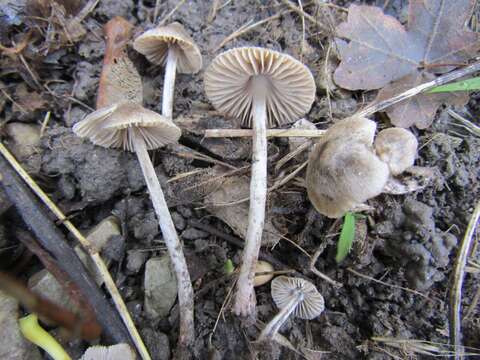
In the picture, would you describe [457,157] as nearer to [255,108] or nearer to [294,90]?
[294,90]

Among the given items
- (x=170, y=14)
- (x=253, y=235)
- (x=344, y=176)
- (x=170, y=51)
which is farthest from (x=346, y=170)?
(x=170, y=14)

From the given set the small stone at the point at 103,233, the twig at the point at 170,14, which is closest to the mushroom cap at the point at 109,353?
the small stone at the point at 103,233

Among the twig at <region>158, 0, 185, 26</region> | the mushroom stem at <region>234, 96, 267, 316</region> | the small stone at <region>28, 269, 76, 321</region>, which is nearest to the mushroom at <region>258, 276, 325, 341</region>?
the mushroom stem at <region>234, 96, 267, 316</region>

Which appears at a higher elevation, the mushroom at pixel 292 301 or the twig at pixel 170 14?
the twig at pixel 170 14

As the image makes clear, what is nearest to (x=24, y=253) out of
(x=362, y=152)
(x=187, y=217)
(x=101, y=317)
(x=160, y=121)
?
(x=101, y=317)

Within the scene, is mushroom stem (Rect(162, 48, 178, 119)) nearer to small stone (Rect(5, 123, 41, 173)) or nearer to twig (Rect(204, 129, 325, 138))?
twig (Rect(204, 129, 325, 138))

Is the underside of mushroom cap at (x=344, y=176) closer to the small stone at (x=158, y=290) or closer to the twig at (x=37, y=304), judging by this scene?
the small stone at (x=158, y=290)

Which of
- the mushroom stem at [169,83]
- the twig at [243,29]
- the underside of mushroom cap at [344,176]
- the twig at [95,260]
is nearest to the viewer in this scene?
the underside of mushroom cap at [344,176]
